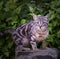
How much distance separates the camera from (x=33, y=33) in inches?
133

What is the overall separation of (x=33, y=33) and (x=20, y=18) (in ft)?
3.99

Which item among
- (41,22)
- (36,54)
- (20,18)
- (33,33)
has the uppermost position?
(20,18)

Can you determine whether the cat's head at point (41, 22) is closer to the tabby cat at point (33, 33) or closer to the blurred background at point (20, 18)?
the tabby cat at point (33, 33)

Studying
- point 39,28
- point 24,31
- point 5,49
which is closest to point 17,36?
point 24,31

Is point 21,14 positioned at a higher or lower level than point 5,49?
higher

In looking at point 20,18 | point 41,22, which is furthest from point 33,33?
point 20,18

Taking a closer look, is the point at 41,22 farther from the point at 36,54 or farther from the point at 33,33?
the point at 36,54

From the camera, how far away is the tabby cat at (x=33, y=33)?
332 centimetres

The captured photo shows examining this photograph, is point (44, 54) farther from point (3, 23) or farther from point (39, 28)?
point (3, 23)

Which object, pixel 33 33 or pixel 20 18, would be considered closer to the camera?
pixel 33 33

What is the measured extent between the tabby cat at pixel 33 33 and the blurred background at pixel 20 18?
830mm

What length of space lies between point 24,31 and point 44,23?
14.4 inches

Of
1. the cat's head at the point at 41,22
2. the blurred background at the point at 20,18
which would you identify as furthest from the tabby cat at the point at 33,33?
the blurred background at the point at 20,18

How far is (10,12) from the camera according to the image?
450 centimetres
